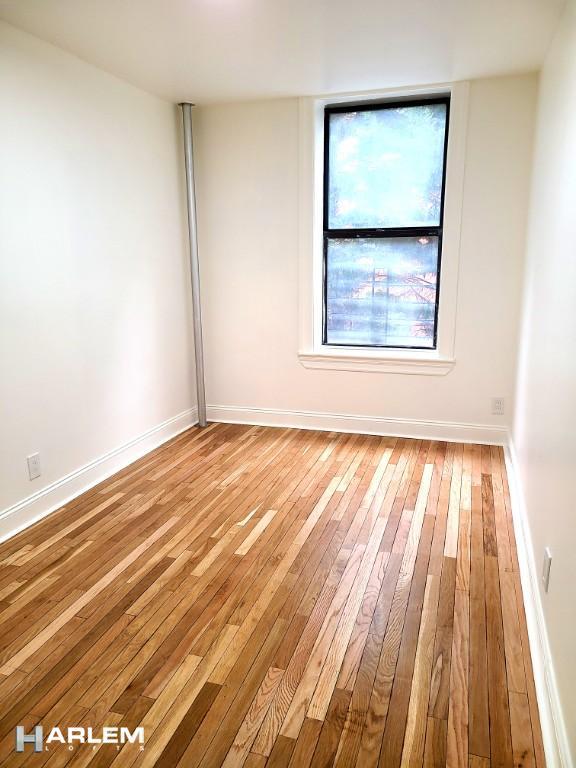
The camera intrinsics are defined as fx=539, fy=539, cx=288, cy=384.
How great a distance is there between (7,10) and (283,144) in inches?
80.8

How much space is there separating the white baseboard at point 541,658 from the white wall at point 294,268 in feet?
4.63

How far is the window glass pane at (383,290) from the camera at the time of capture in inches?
161

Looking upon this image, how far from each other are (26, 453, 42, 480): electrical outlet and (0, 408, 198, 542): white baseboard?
99 mm

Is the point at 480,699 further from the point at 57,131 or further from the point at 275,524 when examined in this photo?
the point at 57,131

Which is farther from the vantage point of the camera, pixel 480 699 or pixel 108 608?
pixel 108 608

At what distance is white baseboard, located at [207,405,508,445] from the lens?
4.06m

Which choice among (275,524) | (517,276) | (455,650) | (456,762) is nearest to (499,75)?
(517,276)

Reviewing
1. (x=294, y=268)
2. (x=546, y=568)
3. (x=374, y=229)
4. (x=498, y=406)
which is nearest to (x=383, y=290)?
(x=374, y=229)

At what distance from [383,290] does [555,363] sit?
2.26 metres

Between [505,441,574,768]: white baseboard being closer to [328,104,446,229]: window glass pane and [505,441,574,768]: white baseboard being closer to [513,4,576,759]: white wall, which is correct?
[513,4,576,759]: white wall

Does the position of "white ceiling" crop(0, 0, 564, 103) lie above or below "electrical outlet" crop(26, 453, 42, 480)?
above

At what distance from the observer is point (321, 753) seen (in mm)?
1534

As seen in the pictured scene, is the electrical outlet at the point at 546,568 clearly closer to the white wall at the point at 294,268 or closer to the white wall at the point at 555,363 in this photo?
the white wall at the point at 555,363

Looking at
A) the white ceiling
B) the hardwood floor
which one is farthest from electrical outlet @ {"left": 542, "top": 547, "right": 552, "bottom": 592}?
the white ceiling
